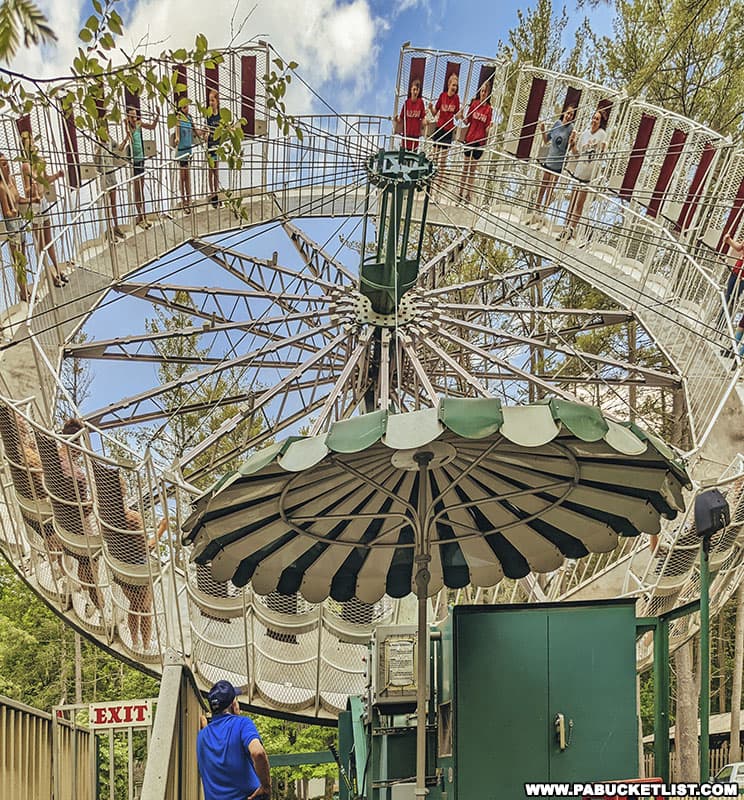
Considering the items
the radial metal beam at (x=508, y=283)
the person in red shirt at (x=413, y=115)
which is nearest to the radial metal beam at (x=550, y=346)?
the radial metal beam at (x=508, y=283)

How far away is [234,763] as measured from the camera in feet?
23.8

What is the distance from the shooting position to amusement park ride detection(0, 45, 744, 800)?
8.41 m

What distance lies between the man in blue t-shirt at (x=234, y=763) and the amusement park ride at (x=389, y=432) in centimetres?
121

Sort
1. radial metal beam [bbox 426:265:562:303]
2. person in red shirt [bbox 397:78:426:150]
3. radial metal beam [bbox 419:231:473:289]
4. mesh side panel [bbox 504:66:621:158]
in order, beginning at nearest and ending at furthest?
radial metal beam [bbox 419:231:473:289] < radial metal beam [bbox 426:265:562:303] < person in red shirt [bbox 397:78:426:150] < mesh side panel [bbox 504:66:621:158]

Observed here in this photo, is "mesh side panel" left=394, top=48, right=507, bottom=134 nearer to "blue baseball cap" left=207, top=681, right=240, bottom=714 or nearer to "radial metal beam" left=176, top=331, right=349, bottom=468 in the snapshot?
"radial metal beam" left=176, top=331, right=349, bottom=468

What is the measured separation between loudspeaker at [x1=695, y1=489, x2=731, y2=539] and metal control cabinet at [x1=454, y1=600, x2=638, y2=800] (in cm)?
231

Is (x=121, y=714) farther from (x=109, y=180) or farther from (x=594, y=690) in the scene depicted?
(x=109, y=180)

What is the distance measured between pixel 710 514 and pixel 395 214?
10.4m

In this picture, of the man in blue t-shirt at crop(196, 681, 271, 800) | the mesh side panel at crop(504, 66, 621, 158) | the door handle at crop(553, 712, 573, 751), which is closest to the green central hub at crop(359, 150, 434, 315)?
the mesh side panel at crop(504, 66, 621, 158)

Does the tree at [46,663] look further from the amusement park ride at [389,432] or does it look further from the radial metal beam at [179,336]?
the radial metal beam at [179,336]

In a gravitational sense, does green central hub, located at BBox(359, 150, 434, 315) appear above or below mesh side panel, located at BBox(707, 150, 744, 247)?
below

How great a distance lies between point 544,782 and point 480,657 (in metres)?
0.99

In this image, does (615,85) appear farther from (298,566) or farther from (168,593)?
(298,566)

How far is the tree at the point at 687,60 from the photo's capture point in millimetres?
27641
